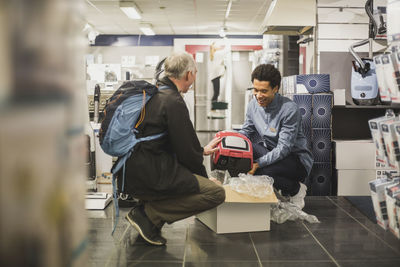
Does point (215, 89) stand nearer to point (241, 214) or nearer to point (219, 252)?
point (241, 214)

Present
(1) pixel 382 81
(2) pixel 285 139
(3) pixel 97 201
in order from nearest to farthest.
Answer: (1) pixel 382 81
(2) pixel 285 139
(3) pixel 97 201

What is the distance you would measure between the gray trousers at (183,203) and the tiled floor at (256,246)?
20 centimetres

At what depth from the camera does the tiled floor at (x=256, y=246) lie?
7.30 feet

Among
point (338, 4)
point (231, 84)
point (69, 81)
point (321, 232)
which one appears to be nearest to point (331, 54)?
point (338, 4)

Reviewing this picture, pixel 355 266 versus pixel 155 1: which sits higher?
pixel 155 1

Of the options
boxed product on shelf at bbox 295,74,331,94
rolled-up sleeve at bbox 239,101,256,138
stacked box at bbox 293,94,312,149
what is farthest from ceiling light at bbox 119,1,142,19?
rolled-up sleeve at bbox 239,101,256,138

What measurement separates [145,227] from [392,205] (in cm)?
147

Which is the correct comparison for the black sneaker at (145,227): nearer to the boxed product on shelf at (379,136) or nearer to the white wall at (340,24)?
the boxed product on shelf at (379,136)

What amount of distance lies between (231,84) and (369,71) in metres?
7.06

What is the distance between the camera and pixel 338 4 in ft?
16.2

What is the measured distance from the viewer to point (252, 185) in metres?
2.74

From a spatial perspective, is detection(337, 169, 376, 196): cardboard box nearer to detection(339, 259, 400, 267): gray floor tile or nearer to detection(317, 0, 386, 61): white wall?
detection(339, 259, 400, 267): gray floor tile

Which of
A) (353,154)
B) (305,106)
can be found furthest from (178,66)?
(353,154)

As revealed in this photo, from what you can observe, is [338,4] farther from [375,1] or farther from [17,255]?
[17,255]
